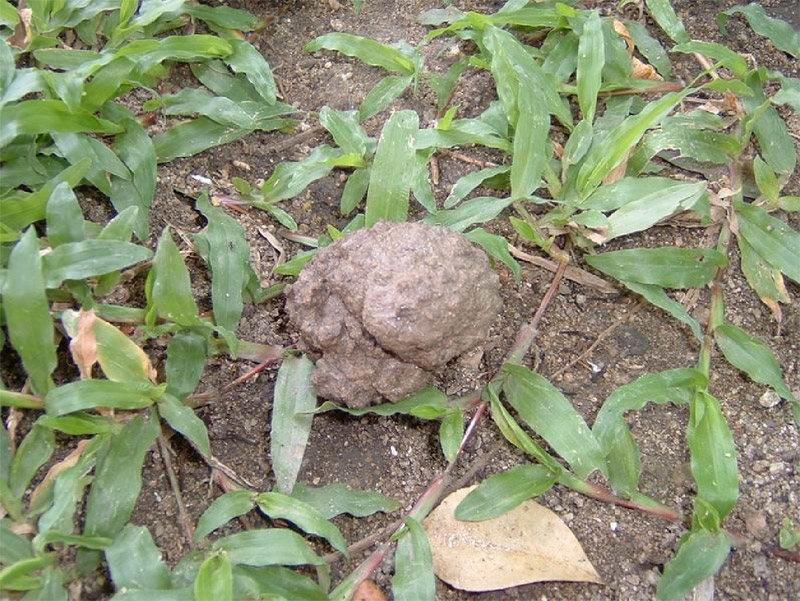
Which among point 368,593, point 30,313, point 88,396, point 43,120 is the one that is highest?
point 43,120

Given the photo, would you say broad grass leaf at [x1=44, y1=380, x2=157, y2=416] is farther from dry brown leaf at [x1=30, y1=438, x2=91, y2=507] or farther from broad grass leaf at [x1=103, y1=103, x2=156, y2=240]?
broad grass leaf at [x1=103, y1=103, x2=156, y2=240]

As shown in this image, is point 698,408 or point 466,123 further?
point 466,123

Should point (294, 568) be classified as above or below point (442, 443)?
below

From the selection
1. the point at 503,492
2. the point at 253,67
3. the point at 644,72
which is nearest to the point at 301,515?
the point at 503,492

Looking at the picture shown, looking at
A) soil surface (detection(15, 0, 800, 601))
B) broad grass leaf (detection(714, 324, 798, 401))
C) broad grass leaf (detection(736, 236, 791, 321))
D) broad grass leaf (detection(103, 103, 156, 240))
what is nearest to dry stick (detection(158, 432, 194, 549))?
soil surface (detection(15, 0, 800, 601))

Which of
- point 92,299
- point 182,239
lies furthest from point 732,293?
point 92,299

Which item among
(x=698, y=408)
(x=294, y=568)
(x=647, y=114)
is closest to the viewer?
(x=294, y=568)

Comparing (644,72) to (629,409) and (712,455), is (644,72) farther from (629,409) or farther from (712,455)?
(712,455)

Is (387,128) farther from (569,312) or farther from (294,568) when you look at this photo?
(294,568)
